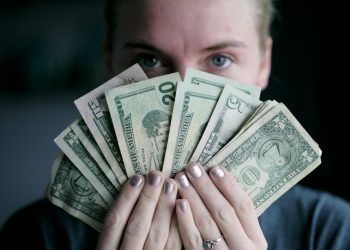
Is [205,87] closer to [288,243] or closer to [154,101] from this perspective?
[154,101]

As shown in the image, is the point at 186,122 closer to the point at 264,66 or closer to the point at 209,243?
the point at 209,243

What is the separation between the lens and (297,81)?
2869mm

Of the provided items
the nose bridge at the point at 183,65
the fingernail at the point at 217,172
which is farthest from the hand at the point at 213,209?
the nose bridge at the point at 183,65

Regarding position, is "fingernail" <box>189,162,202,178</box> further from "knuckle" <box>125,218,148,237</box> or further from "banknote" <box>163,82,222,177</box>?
"knuckle" <box>125,218,148,237</box>

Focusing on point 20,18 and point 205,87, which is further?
point 20,18

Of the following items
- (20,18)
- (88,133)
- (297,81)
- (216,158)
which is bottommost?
(216,158)

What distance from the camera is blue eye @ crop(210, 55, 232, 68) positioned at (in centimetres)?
118

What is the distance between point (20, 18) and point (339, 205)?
2624 mm

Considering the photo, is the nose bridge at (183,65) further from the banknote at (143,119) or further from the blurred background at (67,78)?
the blurred background at (67,78)

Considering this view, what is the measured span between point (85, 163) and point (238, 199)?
0.37m

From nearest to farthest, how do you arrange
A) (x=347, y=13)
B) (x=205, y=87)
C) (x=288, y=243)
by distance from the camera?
(x=205, y=87) → (x=288, y=243) → (x=347, y=13)

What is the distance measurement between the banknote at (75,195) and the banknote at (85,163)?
0.02 meters

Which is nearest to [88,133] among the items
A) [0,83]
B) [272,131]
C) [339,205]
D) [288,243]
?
[272,131]

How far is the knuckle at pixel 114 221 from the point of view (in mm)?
929
